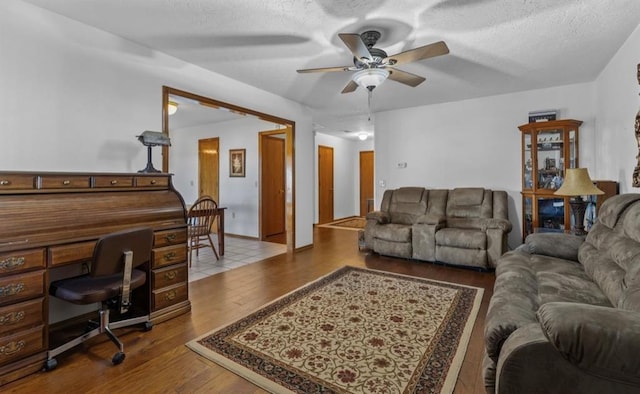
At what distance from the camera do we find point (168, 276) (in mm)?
2586

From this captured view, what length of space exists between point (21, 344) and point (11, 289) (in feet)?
1.08

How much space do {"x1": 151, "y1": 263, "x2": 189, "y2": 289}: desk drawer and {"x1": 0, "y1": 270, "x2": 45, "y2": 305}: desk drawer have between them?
28.1 inches

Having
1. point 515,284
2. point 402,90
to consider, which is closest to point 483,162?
point 402,90

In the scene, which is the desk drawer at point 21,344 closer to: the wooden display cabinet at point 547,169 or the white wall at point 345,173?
the wooden display cabinet at point 547,169

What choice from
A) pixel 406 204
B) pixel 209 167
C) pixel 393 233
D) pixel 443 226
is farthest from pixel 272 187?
pixel 443 226

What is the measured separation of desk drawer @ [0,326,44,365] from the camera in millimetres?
1728

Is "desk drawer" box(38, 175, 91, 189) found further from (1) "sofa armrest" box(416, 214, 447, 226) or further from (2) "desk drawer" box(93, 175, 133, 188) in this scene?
(1) "sofa armrest" box(416, 214, 447, 226)

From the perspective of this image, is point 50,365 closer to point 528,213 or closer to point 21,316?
point 21,316

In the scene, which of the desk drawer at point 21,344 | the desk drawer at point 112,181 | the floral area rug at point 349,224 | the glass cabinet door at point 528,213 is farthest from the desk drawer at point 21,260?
the floral area rug at point 349,224

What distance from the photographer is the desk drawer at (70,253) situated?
76.1 inches

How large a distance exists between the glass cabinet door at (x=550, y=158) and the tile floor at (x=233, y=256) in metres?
3.86

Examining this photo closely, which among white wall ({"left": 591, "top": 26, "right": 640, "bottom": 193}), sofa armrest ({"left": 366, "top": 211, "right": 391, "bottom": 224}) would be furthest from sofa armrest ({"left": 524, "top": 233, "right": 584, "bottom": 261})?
sofa armrest ({"left": 366, "top": 211, "right": 391, "bottom": 224})

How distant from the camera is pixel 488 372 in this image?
141 centimetres

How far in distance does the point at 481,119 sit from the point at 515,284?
3.54m
